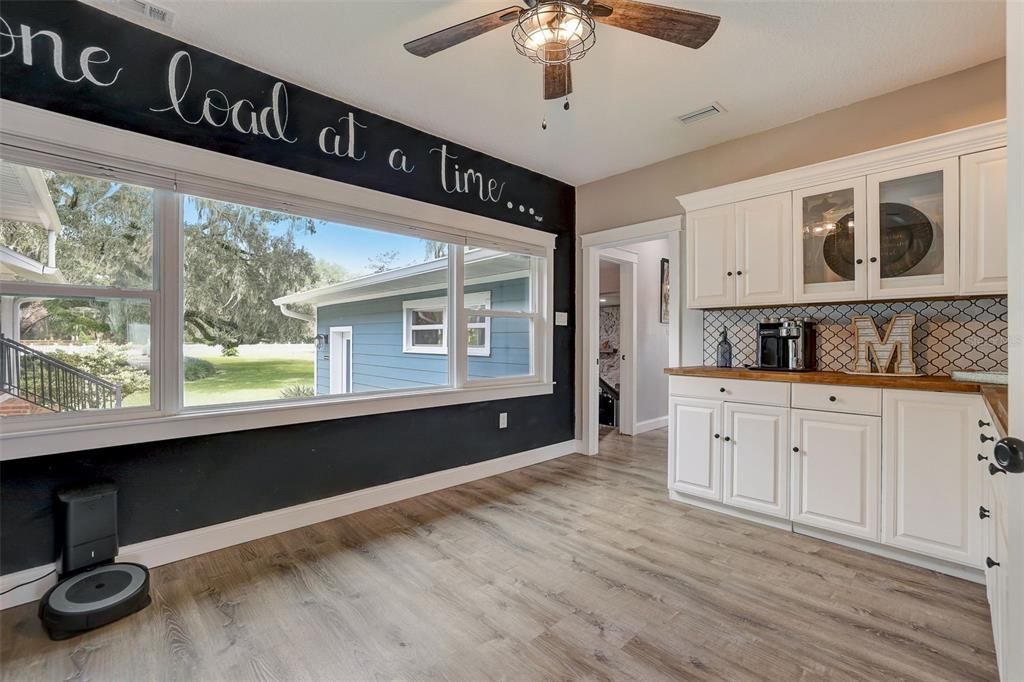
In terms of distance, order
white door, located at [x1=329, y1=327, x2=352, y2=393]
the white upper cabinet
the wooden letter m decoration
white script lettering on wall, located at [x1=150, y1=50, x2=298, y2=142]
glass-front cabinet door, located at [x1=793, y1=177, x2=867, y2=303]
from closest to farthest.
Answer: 1. the white upper cabinet
2. white script lettering on wall, located at [x1=150, y1=50, x2=298, y2=142]
3. the wooden letter m decoration
4. glass-front cabinet door, located at [x1=793, y1=177, x2=867, y2=303]
5. white door, located at [x1=329, y1=327, x2=352, y2=393]

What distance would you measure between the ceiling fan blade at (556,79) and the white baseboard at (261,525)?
8.75 feet

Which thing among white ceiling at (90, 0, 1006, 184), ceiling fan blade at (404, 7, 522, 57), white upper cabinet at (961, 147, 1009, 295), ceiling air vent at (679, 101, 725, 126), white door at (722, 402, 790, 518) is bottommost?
white door at (722, 402, 790, 518)

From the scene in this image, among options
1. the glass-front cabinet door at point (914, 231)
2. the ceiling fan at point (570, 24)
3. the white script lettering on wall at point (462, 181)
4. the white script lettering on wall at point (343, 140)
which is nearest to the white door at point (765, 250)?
the glass-front cabinet door at point (914, 231)

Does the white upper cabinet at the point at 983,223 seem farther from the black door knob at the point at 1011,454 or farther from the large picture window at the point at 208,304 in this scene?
the large picture window at the point at 208,304

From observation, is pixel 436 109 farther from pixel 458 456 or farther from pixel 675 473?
pixel 675 473

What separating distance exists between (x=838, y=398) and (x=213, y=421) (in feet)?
11.2

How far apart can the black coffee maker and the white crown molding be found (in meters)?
0.86

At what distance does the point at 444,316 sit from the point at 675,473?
2108mm

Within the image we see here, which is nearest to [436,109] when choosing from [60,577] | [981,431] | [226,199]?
[226,199]

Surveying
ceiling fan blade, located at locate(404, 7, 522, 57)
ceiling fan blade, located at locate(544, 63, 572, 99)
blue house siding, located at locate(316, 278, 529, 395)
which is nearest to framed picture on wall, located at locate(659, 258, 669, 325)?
blue house siding, located at locate(316, 278, 529, 395)

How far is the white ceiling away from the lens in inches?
85.3

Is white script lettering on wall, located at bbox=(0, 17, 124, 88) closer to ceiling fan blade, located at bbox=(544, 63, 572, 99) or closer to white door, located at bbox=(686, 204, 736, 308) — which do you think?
ceiling fan blade, located at bbox=(544, 63, 572, 99)

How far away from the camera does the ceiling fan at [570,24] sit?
1751 mm

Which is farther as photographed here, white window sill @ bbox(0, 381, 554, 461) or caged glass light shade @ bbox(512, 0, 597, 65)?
white window sill @ bbox(0, 381, 554, 461)
